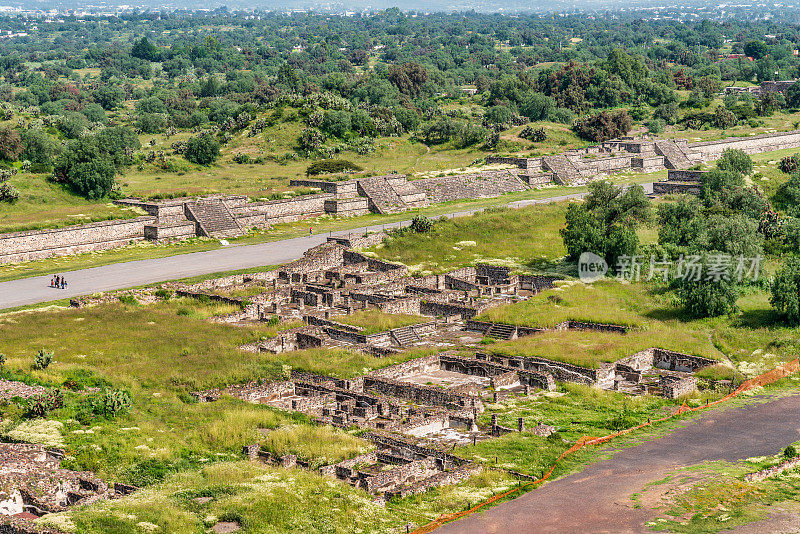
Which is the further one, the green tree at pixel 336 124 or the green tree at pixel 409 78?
the green tree at pixel 409 78

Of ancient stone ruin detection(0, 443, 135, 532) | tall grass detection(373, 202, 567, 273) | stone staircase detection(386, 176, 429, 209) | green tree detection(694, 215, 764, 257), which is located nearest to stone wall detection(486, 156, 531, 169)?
stone staircase detection(386, 176, 429, 209)

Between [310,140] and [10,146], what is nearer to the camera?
[10,146]

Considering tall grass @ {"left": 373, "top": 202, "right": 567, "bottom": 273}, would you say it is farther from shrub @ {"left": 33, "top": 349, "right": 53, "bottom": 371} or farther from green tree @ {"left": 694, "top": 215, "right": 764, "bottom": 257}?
shrub @ {"left": 33, "top": 349, "right": 53, "bottom": 371}

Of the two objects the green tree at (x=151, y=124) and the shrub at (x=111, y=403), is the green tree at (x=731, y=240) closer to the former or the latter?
the shrub at (x=111, y=403)

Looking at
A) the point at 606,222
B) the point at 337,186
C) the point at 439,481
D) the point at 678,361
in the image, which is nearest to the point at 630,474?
the point at 439,481

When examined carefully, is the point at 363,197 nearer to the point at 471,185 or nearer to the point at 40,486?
the point at 471,185

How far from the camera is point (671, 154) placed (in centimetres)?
12219

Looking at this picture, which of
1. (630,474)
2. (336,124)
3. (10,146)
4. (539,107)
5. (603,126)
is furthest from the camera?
(539,107)

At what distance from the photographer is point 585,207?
76.2 m

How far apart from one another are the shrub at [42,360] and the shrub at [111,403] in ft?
19.6

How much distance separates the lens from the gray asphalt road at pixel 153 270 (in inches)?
2515

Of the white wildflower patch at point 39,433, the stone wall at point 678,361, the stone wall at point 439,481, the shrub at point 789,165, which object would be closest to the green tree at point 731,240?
the stone wall at point 678,361

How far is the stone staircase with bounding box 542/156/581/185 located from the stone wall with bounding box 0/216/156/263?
153 ft

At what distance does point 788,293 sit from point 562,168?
5824 centimetres
